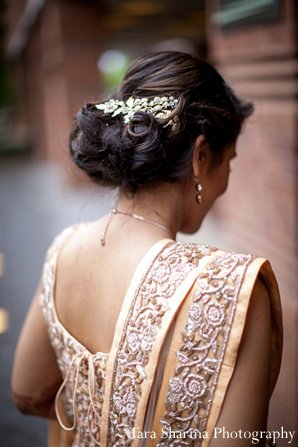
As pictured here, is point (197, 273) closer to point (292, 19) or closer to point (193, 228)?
point (193, 228)

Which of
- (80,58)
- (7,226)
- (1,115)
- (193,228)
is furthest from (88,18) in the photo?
(1,115)

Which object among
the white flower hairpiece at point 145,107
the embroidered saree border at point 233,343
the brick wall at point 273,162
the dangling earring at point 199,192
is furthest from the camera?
the brick wall at point 273,162

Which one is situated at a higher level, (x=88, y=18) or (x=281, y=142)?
(x=88, y=18)

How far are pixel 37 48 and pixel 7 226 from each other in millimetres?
9853

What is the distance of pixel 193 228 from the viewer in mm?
1887

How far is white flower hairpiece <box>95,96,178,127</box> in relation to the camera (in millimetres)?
1616

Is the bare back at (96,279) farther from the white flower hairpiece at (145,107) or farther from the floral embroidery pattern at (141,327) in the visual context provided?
the white flower hairpiece at (145,107)

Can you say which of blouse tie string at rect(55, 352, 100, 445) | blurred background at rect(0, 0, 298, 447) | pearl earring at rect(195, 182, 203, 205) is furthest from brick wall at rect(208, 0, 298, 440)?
blouse tie string at rect(55, 352, 100, 445)

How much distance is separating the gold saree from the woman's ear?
224 mm

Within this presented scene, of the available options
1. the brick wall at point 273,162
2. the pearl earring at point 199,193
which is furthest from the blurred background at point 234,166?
the pearl earring at point 199,193

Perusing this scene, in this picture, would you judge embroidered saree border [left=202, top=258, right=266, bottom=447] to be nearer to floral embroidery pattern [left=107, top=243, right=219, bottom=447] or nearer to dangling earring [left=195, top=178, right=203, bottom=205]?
floral embroidery pattern [left=107, top=243, right=219, bottom=447]

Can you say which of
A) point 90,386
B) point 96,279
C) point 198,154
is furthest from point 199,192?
point 90,386

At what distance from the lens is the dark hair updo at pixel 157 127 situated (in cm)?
162

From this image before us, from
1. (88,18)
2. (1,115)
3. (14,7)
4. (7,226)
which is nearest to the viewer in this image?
(7,226)
